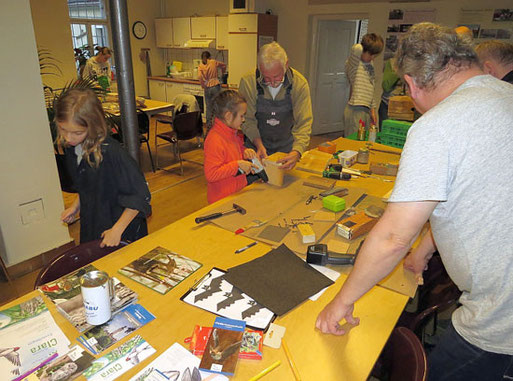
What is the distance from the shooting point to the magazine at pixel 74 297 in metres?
1.14

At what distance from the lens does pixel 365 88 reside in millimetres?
4129

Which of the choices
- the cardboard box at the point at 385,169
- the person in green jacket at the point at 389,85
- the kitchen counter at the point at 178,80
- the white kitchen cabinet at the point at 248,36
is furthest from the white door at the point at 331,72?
the cardboard box at the point at 385,169

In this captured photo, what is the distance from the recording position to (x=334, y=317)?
3.52ft

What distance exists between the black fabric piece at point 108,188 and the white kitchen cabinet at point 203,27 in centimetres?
645

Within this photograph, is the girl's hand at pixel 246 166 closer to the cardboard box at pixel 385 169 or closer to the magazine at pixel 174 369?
the cardboard box at pixel 385 169

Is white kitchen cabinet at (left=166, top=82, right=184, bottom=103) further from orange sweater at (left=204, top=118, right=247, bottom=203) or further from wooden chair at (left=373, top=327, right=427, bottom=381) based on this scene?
wooden chair at (left=373, top=327, right=427, bottom=381)

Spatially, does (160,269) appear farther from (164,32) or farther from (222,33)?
(164,32)

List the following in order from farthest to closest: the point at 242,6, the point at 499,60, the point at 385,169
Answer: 1. the point at 242,6
2. the point at 385,169
3. the point at 499,60

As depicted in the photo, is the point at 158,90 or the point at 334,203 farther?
the point at 158,90

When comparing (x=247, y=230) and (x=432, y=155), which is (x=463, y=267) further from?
(x=247, y=230)

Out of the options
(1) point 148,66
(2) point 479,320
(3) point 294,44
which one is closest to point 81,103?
(2) point 479,320

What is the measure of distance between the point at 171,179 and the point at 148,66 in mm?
4823

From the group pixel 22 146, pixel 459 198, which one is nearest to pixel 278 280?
pixel 459 198

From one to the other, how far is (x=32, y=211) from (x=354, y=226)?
7.80 ft
